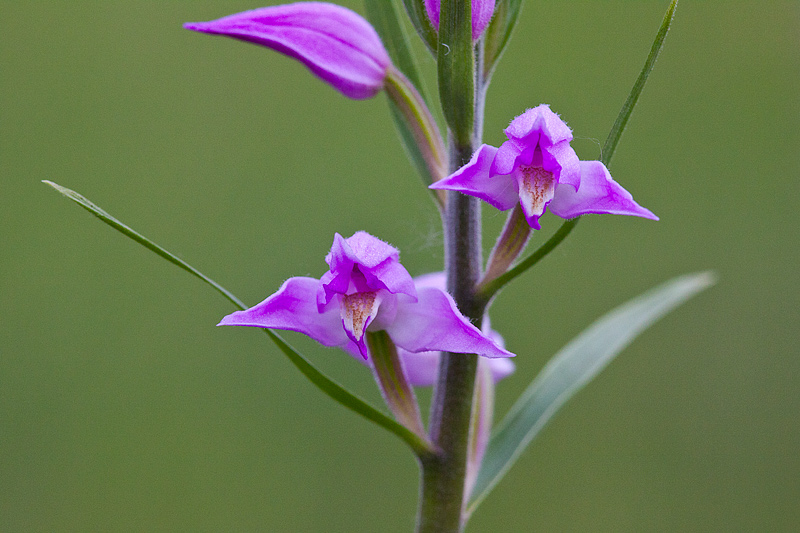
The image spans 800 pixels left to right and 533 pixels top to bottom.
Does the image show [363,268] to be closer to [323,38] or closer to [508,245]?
[508,245]

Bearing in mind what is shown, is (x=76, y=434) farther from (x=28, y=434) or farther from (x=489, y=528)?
(x=489, y=528)

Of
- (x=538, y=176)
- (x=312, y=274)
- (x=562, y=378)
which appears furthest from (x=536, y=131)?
(x=312, y=274)

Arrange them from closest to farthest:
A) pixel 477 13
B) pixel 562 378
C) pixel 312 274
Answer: pixel 477 13 → pixel 562 378 → pixel 312 274

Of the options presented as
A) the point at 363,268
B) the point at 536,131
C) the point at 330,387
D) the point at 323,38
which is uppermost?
the point at 323,38

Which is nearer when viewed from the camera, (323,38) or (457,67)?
(457,67)

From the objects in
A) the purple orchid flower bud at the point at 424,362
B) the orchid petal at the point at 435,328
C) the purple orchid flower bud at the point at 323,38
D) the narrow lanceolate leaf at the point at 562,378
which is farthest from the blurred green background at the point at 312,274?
the orchid petal at the point at 435,328

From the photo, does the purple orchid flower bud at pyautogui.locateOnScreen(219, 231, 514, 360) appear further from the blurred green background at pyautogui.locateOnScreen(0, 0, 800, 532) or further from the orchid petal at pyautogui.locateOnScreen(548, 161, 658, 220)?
the blurred green background at pyautogui.locateOnScreen(0, 0, 800, 532)

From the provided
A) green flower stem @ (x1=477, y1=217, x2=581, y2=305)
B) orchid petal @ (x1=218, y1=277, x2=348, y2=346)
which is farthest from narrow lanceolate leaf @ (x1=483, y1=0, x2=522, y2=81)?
orchid petal @ (x1=218, y1=277, x2=348, y2=346)
